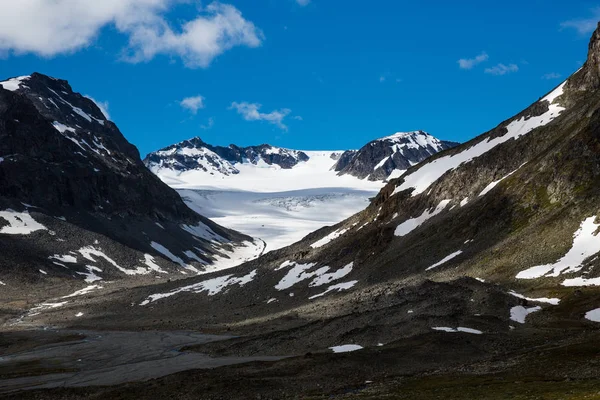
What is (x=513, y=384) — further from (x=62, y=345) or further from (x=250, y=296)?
(x=250, y=296)

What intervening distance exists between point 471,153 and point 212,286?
72.9 metres

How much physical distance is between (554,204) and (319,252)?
58.6 m

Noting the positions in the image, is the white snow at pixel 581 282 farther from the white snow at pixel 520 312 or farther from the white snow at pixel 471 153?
the white snow at pixel 471 153

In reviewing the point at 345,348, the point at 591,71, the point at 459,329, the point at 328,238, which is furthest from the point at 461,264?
the point at 591,71

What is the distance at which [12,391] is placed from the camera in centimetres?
5447

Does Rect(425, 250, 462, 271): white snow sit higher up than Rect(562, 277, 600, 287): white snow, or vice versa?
Rect(425, 250, 462, 271): white snow

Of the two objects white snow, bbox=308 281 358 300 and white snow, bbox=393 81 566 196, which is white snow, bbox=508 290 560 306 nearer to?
white snow, bbox=308 281 358 300

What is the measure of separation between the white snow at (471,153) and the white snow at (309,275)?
110 ft

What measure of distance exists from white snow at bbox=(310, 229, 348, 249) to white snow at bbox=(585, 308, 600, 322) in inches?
3517

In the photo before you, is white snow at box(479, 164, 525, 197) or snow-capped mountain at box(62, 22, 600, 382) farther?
white snow at box(479, 164, 525, 197)

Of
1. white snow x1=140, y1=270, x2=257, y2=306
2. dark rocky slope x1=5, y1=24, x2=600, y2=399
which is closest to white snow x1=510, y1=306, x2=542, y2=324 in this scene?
dark rocky slope x1=5, y1=24, x2=600, y2=399

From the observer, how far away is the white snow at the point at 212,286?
134 metres

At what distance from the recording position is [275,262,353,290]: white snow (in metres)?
117

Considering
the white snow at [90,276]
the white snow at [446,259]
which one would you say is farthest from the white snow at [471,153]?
the white snow at [90,276]
